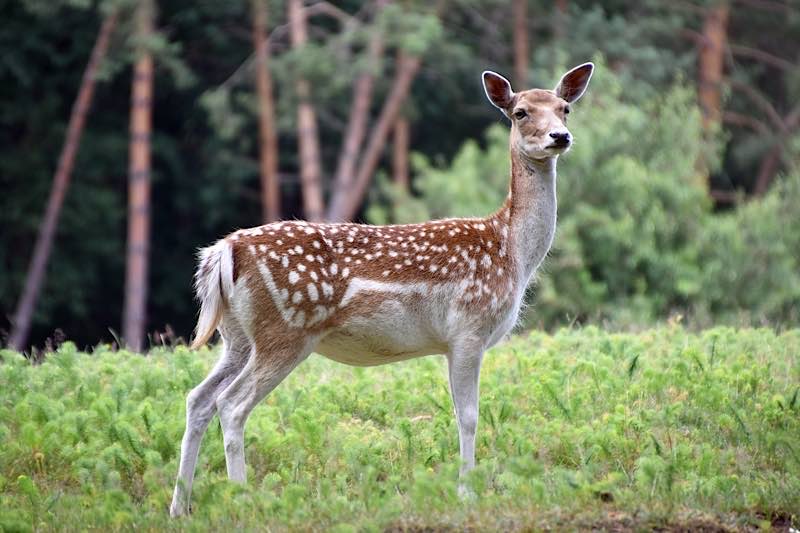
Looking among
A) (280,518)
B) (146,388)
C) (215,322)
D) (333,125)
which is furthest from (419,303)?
(333,125)

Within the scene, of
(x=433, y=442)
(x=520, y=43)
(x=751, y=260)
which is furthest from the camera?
(x=520, y=43)

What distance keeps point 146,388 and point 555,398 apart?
280 cm

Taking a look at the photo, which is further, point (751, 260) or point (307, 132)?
point (307, 132)

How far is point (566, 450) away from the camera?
757 cm

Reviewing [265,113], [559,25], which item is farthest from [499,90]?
[559,25]

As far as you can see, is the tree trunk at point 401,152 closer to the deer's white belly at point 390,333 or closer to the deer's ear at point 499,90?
the deer's ear at point 499,90

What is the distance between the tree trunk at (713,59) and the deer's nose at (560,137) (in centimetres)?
2346

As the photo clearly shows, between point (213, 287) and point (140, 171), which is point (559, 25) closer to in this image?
point (140, 171)

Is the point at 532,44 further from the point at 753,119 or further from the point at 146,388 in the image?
the point at 146,388

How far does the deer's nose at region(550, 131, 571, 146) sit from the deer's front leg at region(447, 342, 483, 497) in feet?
4.39

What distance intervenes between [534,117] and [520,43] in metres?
24.1

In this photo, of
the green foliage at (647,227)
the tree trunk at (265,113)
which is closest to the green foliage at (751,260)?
the green foliage at (647,227)

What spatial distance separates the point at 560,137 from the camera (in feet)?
25.0

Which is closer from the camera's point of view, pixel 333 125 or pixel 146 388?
pixel 146 388
